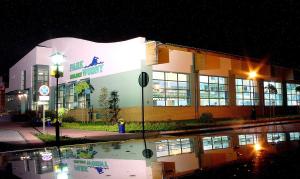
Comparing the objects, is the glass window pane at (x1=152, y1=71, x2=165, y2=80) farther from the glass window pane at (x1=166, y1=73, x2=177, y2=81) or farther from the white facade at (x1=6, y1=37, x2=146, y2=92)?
the white facade at (x1=6, y1=37, x2=146, y2=92)

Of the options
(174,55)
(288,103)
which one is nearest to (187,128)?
(174,55)

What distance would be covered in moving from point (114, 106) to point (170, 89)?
6980 millimetres

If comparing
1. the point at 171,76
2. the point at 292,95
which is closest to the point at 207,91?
the point at 171,76

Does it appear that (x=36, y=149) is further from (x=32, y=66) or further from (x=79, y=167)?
(x=32, y=66)

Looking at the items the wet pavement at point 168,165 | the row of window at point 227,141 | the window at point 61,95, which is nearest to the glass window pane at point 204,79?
the window at point 61,95

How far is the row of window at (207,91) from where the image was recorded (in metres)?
38.3

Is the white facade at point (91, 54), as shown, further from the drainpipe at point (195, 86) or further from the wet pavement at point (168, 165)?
the wet pavement at point (168, 165)

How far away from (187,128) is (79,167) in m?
18.0

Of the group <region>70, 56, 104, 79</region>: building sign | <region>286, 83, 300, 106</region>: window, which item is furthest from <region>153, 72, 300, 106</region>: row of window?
<region>70, 56, 104, 79</region>: building sign

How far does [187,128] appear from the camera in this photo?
2775 cm

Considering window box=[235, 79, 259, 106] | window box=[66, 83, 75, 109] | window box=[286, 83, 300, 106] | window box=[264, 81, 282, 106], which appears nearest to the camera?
window box=[235, 79, 259, 106]

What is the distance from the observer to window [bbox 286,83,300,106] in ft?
186

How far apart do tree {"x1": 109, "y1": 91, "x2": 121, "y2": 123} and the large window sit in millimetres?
4154

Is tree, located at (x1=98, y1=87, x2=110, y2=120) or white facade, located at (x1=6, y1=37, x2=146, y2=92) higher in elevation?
white facade, located at (x1=6, y1=37, x2=146, y2=92)
